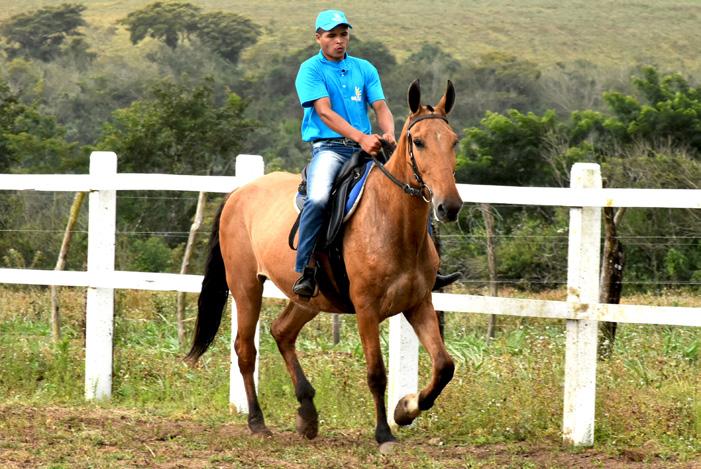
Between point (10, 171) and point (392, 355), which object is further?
point (10, 171)

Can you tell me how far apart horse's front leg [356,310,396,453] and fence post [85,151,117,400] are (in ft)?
9.52

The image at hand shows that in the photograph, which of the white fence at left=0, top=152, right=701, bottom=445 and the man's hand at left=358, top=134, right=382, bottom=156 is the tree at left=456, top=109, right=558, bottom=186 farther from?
the man's hand at left=358, top=134, right=382, bottom=156

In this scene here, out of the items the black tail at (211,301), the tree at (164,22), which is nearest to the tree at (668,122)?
the black tail at (211,301)

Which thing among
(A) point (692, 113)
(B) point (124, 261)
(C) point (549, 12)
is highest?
(C) point (549, 12)

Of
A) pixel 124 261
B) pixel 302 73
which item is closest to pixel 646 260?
pixel 124 261

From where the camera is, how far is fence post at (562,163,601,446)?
770 cm

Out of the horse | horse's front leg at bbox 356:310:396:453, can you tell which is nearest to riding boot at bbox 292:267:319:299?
the horse

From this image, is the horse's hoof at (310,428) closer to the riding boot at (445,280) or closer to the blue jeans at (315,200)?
the blue jeans at (315,200)

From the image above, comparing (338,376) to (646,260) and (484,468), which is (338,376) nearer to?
(484,468)

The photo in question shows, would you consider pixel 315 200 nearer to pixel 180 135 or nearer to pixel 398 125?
pixel 180 135

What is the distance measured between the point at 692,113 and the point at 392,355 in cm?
2238

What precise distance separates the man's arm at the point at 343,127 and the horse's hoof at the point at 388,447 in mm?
1864

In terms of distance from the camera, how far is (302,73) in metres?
7.72

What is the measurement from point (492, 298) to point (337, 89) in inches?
69.6
